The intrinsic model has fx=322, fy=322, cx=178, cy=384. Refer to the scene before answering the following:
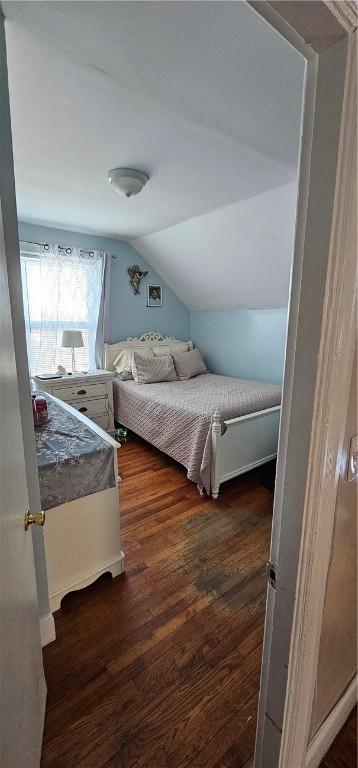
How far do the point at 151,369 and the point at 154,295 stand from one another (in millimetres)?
1203

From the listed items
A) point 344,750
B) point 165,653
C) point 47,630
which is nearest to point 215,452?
point 165,653

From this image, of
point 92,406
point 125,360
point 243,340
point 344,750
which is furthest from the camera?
point 243,340

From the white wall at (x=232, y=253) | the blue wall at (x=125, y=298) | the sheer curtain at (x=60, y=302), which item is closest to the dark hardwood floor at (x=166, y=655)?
the sheer curtain at (x=60, y=302)

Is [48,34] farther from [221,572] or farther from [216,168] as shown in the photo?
[221,572]

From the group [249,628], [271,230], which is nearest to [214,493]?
[249,628]

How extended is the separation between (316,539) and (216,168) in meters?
2.26

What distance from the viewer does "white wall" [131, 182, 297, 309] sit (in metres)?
2.70

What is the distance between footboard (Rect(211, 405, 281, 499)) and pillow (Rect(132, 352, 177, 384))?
1.34 meters

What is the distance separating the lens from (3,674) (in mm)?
562

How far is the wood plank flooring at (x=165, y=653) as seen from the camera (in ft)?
3.46

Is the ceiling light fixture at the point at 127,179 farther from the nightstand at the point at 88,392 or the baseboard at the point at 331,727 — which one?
the baseboard at the point at 331,727

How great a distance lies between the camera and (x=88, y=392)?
131 inches

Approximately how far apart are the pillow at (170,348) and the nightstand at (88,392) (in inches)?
32.8

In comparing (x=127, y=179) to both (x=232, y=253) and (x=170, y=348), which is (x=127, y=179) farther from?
(x=170, y=348)
